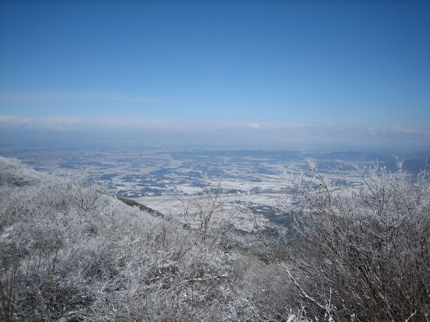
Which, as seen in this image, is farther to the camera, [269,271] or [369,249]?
[269,271]

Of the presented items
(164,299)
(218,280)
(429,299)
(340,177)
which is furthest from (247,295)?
(340,177)

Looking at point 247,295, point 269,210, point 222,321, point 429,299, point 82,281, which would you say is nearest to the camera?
point 429,299

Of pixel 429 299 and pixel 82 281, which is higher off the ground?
pixel 429 299

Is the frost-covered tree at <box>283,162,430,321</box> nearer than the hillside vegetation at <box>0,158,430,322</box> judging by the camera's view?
Yes

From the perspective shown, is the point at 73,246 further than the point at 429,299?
Yes

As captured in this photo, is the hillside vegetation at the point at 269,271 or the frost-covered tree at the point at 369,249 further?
the hillside vegetation at the point at 269,271

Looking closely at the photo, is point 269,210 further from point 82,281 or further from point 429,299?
point 82,281

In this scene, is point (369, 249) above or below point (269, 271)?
above

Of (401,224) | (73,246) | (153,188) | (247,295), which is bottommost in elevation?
(153,188)
